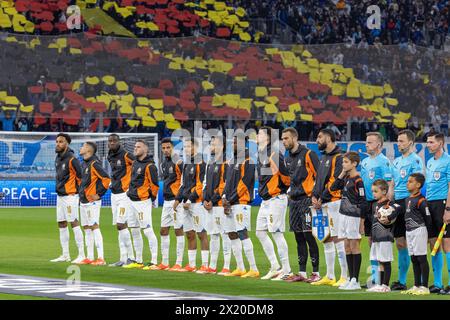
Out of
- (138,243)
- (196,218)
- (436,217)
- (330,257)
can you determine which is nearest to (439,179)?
(436,217)

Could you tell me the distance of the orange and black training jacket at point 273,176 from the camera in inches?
635

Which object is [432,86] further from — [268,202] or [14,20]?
[268,202]

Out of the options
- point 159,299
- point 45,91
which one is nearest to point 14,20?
point 45,91

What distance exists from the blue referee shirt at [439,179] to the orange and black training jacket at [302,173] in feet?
6.62

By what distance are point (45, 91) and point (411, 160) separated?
21345mm

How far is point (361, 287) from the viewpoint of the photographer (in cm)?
1451

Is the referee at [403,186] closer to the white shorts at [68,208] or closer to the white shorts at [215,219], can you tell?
the white shorts at [215,219]

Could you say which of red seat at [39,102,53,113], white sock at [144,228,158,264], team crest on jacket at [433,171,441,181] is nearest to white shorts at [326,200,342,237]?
team crest on jacket at [433,171,441,181]

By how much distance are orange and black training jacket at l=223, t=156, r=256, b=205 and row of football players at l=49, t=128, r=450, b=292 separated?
15 mm

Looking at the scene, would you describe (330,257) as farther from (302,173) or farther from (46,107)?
(46,107)

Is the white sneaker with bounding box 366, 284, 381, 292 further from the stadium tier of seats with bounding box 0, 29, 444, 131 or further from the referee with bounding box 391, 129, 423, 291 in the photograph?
the stadium tier of seats with bounding box 0, 29, 444, 131

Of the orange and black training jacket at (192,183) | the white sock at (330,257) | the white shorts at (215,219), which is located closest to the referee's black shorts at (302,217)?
the white sock at (330,257)

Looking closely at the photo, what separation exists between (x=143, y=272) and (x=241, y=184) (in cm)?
208
